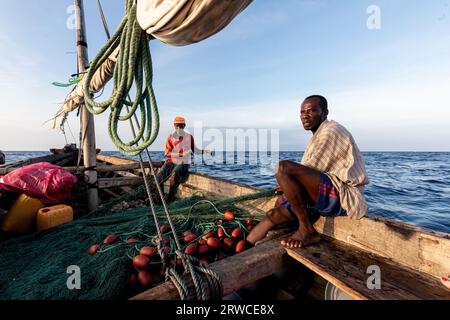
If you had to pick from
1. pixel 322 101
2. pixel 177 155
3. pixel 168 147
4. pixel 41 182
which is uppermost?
pixel 322 101

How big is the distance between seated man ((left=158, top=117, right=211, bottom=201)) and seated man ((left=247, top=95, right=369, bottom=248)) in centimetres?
341

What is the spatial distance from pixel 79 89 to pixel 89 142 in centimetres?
143

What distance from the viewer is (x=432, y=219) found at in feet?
20.8

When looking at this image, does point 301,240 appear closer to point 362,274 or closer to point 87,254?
point 362,274

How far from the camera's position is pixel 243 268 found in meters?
1.86

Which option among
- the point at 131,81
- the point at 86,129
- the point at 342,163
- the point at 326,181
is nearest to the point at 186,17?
the point at 131,81

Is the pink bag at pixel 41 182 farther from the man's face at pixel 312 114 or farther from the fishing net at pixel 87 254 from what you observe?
the man's face at pixel 312 114

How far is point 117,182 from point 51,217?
6.33 ft

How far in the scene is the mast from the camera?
4230 millimetres

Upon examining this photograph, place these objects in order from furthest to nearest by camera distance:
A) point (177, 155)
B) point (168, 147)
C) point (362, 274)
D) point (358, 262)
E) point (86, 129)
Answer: point (168, 147), point (177, 155), point (86, 129), point (358, 262), point (362, 274)

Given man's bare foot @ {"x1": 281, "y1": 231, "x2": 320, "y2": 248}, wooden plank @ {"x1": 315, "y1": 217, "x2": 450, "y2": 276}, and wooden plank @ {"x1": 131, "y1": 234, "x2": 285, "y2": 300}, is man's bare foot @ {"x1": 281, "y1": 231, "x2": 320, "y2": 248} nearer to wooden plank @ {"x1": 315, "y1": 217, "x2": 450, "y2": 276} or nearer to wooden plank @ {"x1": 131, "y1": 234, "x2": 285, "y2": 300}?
wooden plank @ {"x1": 131, "y1": 234, "x2": 285, "y2": 300}

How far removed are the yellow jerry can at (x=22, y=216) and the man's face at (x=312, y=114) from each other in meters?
3.86

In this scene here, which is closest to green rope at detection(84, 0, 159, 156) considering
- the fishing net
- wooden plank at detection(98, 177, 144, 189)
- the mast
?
the fishing net

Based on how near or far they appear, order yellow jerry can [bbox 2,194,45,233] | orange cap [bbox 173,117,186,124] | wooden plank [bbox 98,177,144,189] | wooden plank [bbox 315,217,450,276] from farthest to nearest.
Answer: orange cap [bbox 173,117,186,124]
wooden plank [bbox 98,177,144,189]
yellow jerry can [bbox 2,194,45,233]
wooden plank [bbox 315,217,450,276]
